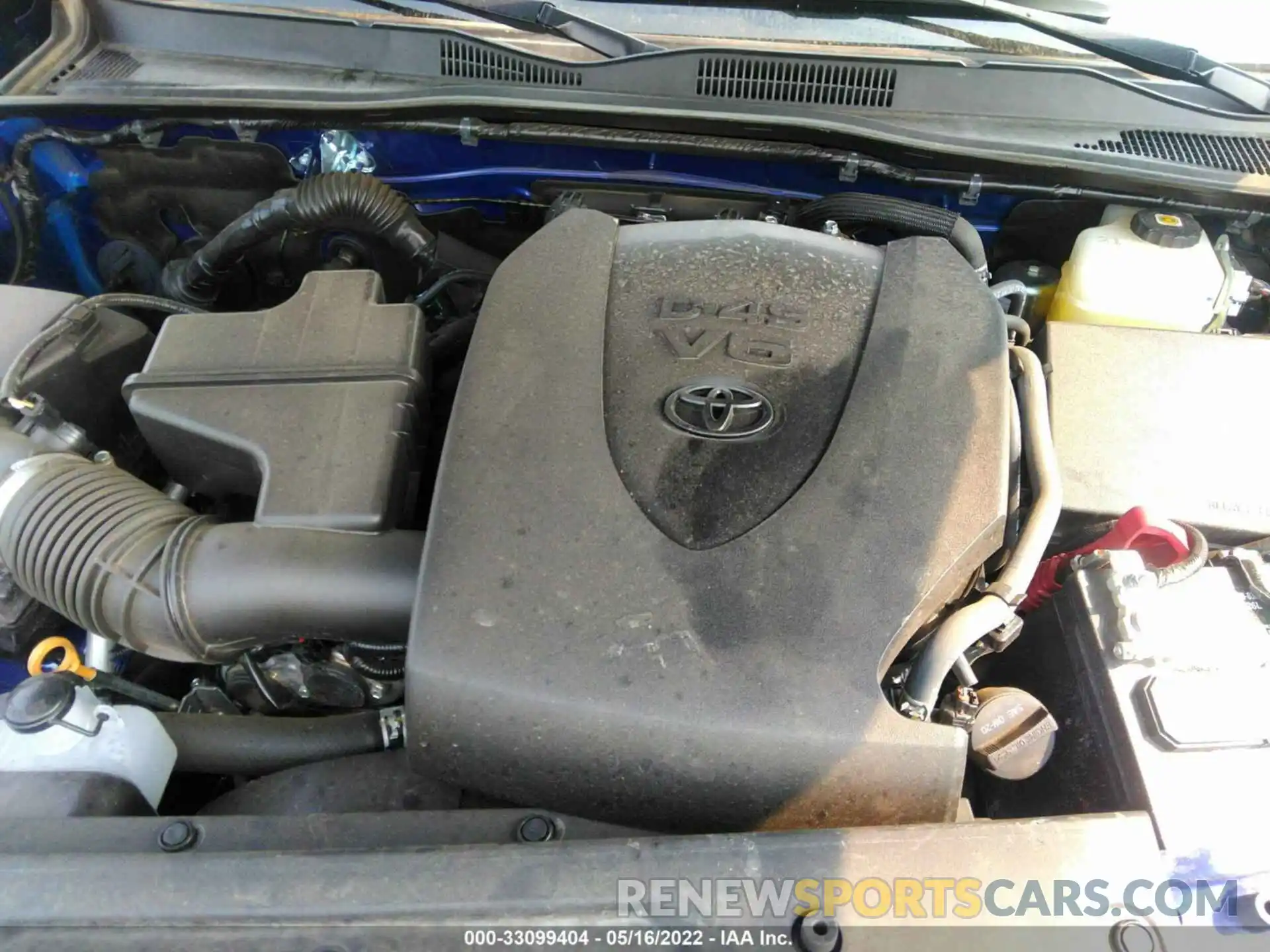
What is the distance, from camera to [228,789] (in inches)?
44.1

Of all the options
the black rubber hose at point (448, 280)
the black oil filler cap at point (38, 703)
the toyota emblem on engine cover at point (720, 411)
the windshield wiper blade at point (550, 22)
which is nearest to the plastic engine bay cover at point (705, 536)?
the toyota emblem on engine cover at point (720, 411)

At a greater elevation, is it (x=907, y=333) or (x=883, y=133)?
(x=883, y=133)

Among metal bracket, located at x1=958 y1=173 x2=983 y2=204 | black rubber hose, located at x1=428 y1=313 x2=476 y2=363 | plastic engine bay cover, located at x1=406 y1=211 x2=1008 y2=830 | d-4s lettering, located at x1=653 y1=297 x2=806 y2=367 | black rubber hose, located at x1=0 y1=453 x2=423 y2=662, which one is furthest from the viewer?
metal bracket, located at x1=958 y1=173 x2=983 y2=204

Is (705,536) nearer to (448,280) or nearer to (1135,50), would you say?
(448,280)

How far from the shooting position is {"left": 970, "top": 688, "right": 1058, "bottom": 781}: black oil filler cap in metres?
0.89

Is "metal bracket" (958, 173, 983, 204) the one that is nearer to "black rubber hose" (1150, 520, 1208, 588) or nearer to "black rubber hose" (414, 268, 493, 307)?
"black rubber hose" (1150, 520, 1208, 588)

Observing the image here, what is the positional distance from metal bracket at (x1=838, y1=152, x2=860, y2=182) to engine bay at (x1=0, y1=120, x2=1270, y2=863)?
0.24ft

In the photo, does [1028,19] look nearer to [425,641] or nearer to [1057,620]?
[1057,620]

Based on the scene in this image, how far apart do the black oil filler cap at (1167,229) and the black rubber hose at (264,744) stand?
4.19 feet

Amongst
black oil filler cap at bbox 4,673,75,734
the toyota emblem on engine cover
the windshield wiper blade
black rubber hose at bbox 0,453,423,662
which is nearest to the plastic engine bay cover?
the toyota emblem on engine cover

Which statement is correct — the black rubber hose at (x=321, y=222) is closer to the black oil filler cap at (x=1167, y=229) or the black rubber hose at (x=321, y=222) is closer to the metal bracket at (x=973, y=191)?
the metal bracket at (x=973, y=191)

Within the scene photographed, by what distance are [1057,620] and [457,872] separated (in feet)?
2.31

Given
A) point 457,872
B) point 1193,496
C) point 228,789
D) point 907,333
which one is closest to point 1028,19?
point 907,333

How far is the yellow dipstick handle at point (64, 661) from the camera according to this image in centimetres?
97
